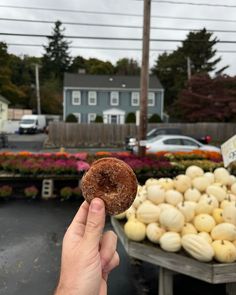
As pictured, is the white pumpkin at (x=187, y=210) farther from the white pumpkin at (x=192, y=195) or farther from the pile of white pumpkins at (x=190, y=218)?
the white pumpkin at (x=192, y=195)

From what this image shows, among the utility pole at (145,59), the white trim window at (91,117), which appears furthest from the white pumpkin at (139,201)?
the white trim window at (91,117)

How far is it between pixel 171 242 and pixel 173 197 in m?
0.69

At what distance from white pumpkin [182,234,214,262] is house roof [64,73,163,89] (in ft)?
126

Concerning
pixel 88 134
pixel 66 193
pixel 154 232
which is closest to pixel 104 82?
pixel 88 134

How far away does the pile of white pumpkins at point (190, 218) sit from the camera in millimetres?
3242

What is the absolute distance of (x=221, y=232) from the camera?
335 cm

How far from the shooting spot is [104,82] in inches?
1658

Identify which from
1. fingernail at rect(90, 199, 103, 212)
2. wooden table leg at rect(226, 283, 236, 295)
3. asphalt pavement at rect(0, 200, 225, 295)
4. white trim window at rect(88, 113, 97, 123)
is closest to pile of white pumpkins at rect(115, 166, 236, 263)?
wooden table leg at rect(226, 283, 236, 295)

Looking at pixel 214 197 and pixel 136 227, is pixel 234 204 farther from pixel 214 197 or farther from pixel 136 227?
pixel 136 227

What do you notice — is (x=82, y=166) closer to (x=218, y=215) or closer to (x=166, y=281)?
(x=166, y=281)

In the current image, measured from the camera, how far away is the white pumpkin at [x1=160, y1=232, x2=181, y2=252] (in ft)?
11.0

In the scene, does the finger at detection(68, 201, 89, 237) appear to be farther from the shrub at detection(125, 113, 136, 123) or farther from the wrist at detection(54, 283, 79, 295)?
the shrub at detection(125, 113, 136, 123)

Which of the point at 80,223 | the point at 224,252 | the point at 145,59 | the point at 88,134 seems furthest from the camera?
the point at 88,134

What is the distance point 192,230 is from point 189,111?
32.9 m
